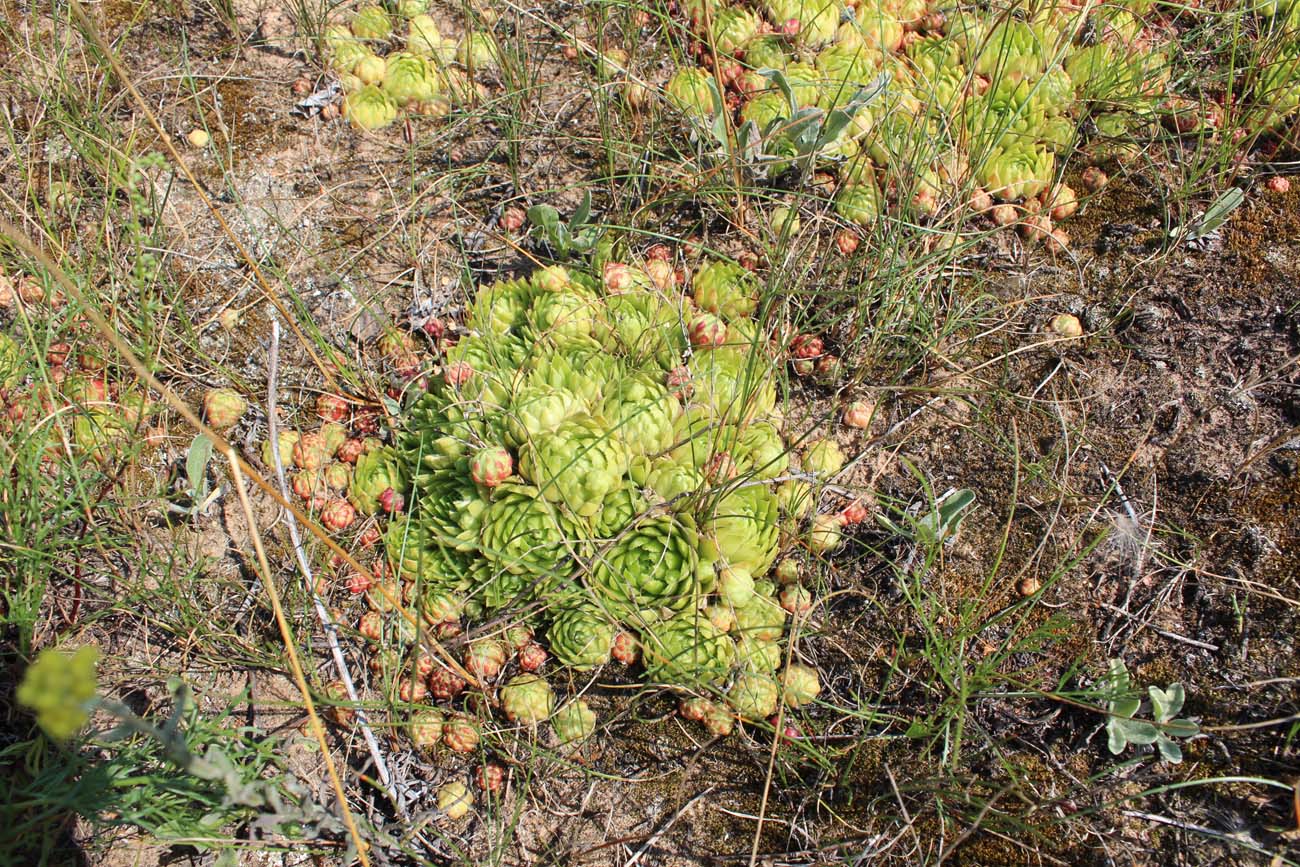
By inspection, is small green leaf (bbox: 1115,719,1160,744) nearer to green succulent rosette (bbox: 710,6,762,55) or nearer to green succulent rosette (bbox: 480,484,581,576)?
green succulent rosette (bbox: 480,484,581,576)

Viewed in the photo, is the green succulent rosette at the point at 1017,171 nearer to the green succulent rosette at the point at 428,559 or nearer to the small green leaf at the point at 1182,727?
the small green leaf at the point at 1182,727

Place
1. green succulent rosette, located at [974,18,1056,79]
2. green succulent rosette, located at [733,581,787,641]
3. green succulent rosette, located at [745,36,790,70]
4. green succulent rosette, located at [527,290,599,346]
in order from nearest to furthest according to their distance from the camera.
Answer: green succulent rosette, located at [733,581,787,641], green succulent rosette, located at [527,290,599,346], green succulent rosette, located at [974,18,1056,79], green succulent rosette, located at [745,36,790,70]

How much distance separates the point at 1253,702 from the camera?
7.25ft

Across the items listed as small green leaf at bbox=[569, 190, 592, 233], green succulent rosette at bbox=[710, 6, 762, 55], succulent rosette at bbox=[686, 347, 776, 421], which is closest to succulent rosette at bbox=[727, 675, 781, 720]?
succulent rosette at bbox=[686, 347, 776, 421]

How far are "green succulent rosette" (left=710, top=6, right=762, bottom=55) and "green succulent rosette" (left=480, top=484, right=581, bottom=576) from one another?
204cm

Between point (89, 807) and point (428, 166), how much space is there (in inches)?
91.5

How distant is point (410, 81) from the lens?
335 cm

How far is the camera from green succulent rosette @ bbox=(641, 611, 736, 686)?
2.31 m

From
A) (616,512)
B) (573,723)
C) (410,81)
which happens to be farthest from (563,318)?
(410,81)

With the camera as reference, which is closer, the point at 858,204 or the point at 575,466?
the point at 575,466

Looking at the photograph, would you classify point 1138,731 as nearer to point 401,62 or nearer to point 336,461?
point 336,461

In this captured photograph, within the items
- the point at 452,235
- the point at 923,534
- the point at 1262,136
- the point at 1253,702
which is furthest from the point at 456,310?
the point at 1262,136

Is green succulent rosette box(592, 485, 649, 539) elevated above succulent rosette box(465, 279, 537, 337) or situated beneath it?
situated beneath

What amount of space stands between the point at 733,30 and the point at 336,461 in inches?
86.5
